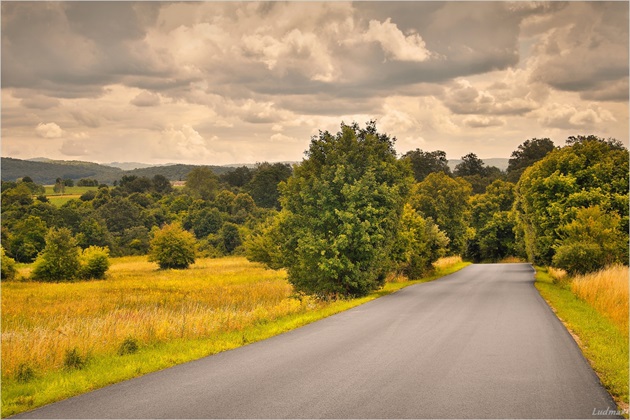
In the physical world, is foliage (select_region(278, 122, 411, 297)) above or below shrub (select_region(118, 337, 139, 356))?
above

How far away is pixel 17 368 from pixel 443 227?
59257 mm

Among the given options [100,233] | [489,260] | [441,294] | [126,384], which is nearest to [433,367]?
[126,384]

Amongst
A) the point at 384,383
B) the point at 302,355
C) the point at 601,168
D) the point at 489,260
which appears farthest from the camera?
the point at 489,260

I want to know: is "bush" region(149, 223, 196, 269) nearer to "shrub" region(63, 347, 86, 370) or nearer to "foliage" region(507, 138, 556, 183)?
"shrub" region(63, 347, 86, 370)

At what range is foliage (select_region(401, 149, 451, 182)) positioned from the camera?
421ft

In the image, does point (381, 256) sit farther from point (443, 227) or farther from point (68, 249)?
point (443, 227)

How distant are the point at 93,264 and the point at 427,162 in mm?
95370

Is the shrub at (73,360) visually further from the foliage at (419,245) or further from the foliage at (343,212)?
the foliage at (419,245)

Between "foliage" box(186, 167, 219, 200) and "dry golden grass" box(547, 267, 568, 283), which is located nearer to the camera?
"dry golden grass" box(547, 267, 568, 283)

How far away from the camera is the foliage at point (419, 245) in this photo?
133 ft

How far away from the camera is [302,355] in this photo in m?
11.2

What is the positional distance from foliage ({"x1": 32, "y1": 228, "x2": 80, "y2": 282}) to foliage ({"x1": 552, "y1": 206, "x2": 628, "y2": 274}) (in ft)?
131

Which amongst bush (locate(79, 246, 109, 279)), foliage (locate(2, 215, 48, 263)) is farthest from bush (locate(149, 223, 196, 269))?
foliage (locate(2, 215, 48, 263))

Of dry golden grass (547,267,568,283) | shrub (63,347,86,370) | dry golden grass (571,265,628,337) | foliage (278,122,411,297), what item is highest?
foliage (278,122,411,297)
